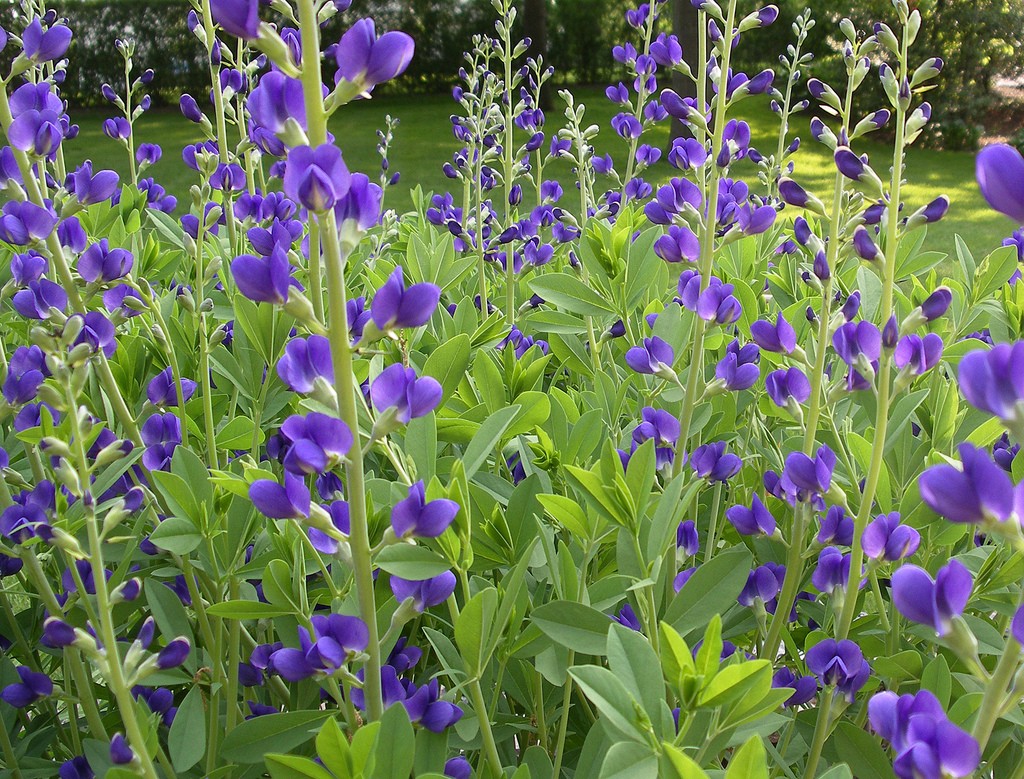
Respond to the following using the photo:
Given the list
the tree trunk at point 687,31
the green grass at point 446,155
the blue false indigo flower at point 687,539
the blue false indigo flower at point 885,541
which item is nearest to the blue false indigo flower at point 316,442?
the blue false indigo flower at point 885,541

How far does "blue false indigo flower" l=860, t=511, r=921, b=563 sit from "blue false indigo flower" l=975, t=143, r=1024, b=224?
1.64 feet

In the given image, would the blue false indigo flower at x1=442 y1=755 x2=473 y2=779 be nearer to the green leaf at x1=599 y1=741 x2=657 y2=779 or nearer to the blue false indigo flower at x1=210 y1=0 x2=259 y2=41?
the green leaf at x1=599 y1=741 x2=657 y2=779

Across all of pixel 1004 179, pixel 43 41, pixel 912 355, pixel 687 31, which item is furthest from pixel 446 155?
pixel 1004 179

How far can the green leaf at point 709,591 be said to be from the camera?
115cm

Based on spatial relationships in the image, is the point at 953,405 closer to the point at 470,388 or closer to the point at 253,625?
the point at 470,388

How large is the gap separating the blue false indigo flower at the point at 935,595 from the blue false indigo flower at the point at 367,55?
65 cm

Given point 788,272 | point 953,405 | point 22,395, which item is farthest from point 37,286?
point 788,272

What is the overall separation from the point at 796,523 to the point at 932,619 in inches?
19.2

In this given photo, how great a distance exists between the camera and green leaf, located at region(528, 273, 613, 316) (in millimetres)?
1907

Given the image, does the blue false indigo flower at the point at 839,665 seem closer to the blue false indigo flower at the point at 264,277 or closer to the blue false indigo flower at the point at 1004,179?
the blue false indigo flower at the point at 1004,179

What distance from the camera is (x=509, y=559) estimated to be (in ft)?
4.12

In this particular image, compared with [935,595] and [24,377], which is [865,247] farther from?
[24,377]

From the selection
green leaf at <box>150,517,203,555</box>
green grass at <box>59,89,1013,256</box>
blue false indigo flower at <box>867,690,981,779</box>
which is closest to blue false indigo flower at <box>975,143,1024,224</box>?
blue false indigo flower at <box>867,690,981,779</box>

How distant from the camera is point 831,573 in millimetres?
1180
